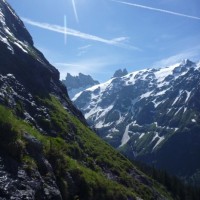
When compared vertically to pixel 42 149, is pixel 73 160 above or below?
above

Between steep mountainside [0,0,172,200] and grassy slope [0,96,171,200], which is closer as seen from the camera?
steep mountainside [0,0,172,200]

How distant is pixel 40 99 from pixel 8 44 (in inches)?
858

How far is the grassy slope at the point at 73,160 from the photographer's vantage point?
3074 centimetres

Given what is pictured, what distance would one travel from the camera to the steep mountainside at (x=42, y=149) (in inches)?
1151

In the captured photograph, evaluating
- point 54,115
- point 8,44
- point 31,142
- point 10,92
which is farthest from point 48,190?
point 8,44

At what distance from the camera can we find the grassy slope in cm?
3074

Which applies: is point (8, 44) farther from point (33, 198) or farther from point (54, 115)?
point (33, 198)

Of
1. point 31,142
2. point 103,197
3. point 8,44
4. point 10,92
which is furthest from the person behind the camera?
point 8,44

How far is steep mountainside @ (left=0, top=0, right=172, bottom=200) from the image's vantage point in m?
29.2

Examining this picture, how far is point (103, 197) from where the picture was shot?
1864 inches

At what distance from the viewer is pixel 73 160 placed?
56.6m

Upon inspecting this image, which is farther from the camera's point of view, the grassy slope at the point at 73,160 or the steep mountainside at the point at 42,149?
the grassy slope at the point at 73,160

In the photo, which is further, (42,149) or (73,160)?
(73,160)

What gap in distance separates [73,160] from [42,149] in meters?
21.6
